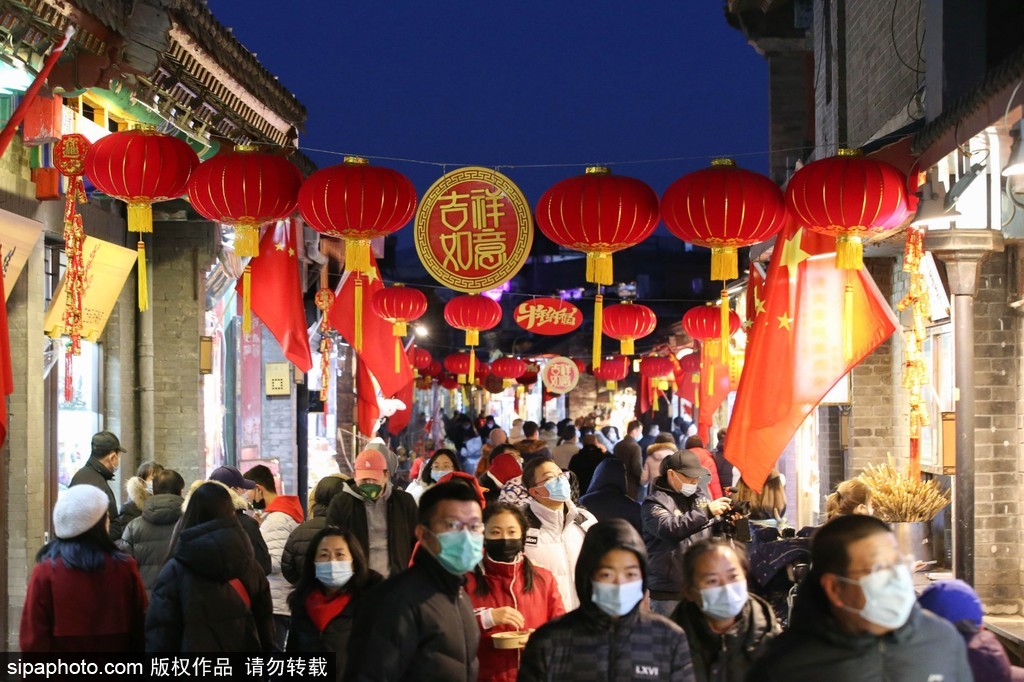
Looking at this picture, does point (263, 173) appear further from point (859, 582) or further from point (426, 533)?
point (859, 582)

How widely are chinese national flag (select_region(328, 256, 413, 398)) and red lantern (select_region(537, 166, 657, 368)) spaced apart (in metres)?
5.26

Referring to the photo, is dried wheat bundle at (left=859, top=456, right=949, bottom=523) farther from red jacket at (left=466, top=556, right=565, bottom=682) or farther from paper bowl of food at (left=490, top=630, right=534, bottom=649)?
paper bowl of food at (left=490, top=630, right=534, bottom=649)

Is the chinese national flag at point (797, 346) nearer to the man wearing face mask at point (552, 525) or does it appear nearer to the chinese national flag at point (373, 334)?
the man wearing face mask at point (552, 525)

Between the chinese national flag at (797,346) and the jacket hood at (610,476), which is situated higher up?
the chinese national flag at (797,346)

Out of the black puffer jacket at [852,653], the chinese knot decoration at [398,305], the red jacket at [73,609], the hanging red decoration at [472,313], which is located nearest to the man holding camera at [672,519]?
the red jacket at [73,609]

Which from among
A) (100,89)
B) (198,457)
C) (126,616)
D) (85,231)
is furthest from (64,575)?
(198,457)

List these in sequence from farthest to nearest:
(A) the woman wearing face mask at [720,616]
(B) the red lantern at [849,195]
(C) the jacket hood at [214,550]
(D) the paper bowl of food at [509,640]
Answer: (B) the red lantern at [849,195]
(C) the jacket hood at [214,550]
(D) the paper bowl of food at [509,640]
(A) the woman wearing face mask at [720,616]

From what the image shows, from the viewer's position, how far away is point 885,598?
424 centimetres

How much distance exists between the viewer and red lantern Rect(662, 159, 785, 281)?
32.3 feet

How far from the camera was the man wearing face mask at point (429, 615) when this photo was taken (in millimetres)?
4992

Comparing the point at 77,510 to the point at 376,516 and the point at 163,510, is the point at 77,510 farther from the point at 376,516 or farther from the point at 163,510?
the point at 376,516

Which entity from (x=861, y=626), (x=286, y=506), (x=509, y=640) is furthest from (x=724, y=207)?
(x=861, y=626)

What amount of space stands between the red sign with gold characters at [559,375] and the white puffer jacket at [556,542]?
22.7 meters

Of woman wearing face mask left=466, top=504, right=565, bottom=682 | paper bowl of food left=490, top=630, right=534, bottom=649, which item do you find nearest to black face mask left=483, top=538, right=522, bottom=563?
woman wearing face mask left=466, top=504, right=565, bottom=682
